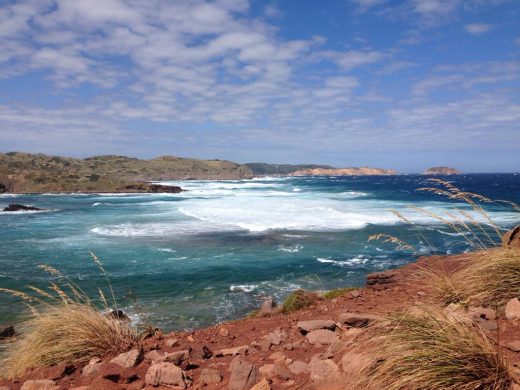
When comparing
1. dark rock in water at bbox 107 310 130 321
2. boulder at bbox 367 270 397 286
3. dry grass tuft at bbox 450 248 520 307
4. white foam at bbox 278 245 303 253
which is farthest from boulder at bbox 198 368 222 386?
white foam at bbox 278 245 303 253

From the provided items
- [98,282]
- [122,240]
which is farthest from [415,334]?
[122,240]

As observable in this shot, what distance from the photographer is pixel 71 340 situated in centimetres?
505

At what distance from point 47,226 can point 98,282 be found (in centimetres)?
1990

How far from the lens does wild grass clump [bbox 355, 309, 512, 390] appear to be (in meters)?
2.80

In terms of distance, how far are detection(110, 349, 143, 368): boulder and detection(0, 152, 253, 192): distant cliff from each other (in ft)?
265

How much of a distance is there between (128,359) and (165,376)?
0.75m

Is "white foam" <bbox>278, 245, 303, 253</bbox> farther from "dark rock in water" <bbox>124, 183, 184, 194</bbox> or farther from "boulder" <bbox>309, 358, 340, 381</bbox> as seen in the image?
"dark rock in water" <bbox>124, 183, 184, 194</bbox>

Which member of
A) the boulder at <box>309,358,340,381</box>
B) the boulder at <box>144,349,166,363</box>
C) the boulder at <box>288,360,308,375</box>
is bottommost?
the boulder at <box>144,349,166,363</box>

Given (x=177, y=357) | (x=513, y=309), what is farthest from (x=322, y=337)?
(x=513, y=309)

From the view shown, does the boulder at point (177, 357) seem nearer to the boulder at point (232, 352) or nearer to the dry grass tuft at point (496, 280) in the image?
the boulder at point (232, 352)

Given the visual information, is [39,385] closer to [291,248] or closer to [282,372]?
[282,372]

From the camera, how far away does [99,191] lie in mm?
82250

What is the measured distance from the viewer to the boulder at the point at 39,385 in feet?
14.1

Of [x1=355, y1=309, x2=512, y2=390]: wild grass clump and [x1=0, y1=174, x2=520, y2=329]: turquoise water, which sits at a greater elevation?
[x1=355, y1=309, x2=512, y2=390]: wild grass clump
